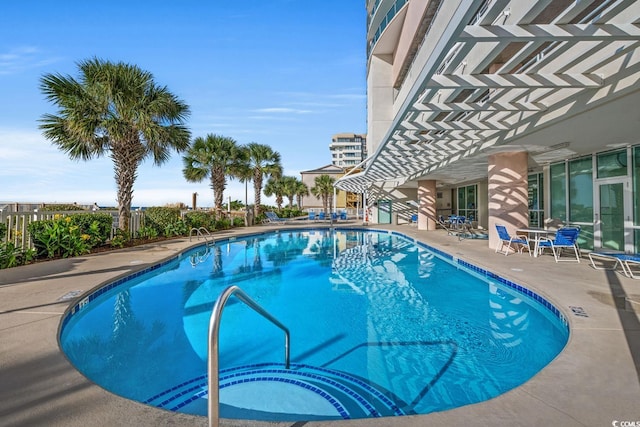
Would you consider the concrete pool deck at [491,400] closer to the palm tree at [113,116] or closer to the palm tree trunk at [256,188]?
the palm tree at [113,116]

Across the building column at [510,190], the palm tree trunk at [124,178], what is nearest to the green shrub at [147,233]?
the palm tree trunk at [124,178]

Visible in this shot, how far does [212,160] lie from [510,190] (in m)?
15.9

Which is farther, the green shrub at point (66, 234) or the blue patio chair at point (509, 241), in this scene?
the blue patio chair at point (509, 241)

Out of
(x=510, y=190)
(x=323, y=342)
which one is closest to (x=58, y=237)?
(x=323, y=342)

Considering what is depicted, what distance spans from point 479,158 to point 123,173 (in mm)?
12534

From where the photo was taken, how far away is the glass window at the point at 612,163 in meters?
8.66

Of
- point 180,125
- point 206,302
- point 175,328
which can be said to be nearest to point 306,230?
point 180,125

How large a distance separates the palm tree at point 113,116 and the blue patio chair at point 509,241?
1195 centimetres

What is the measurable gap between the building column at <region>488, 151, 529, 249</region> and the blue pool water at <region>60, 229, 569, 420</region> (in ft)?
9.17

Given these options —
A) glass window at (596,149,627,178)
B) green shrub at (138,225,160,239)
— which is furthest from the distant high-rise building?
glass window at (596,149,627,178)

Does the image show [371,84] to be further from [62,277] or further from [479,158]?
[62,277]

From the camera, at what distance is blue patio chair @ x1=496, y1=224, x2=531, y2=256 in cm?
932

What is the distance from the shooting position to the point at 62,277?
6449 mm

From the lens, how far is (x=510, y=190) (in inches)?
388
